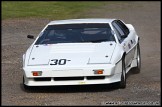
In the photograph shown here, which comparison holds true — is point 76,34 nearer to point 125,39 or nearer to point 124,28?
point 125,39

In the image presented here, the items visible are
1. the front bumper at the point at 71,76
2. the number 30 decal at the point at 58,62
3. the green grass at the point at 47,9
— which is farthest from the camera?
the green grass at the point at 47,9

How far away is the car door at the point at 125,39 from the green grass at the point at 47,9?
14.4 metres

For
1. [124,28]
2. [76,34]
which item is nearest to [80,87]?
[76,34]

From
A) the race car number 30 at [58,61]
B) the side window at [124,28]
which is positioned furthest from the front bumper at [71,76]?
the side window at [124,28]

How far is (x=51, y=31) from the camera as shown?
11898mm

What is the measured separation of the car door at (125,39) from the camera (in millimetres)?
11602

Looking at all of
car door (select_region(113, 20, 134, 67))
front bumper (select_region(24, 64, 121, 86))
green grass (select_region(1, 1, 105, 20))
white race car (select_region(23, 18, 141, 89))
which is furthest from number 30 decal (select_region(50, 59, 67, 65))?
green grass (select_region(1, 1, 105, 20))

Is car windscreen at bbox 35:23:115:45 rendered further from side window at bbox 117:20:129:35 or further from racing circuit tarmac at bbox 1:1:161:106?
racing circuit tarmac at bbox 1:1:161:106

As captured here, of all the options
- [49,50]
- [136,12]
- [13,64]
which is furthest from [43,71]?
[136,12]

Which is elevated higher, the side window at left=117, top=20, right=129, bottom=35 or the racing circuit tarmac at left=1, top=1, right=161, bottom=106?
the side window at left=117, top=20, right=129, bottom=35

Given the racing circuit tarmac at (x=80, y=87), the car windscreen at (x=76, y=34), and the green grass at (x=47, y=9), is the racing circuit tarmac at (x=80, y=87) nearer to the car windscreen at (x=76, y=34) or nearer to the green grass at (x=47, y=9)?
the car windscreen at (x=76, y=34)

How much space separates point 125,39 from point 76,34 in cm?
110

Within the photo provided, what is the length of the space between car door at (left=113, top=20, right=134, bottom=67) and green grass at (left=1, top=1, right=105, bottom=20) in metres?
14.4

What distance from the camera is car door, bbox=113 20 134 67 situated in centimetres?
1160
